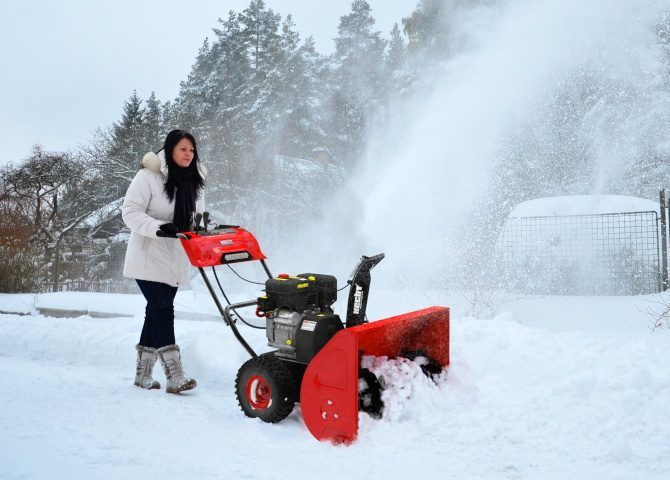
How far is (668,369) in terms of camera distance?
300 cm

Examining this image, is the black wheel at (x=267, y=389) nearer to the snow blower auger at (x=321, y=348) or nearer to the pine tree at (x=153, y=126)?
the snow blower auger at (x=321, y=348)

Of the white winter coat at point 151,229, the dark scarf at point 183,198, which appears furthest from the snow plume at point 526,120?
the white winter coat at point 151,229

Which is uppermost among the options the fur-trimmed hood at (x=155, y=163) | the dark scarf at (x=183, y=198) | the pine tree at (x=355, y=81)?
the pine tree at (x=355, y=81)

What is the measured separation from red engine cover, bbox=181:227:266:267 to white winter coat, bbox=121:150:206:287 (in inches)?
13.9

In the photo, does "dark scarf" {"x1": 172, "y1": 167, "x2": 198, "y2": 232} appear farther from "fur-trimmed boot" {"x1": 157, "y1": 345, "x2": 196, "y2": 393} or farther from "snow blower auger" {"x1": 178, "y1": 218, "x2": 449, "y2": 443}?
"fur-trimmed boot" {"x1": 157, "y1": 345, "x2": 196, "y2": 393}

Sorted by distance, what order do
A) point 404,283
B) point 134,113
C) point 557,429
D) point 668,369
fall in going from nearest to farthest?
point 557,429 → point 668,369 → point 404,283 → point 134,113

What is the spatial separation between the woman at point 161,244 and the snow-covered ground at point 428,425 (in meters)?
0.22

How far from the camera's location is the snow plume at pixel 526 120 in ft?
52.9

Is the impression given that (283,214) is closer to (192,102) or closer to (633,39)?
(192,102)

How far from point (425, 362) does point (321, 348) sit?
67 cm

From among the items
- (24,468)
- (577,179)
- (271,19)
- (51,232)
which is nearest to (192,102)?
(271,19)

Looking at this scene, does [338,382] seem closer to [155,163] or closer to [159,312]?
[159,312]

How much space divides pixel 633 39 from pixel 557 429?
63.0 ft

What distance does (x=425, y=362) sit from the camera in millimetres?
3328
